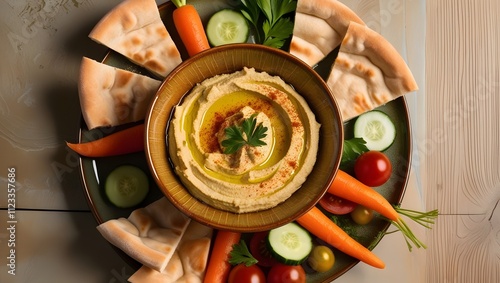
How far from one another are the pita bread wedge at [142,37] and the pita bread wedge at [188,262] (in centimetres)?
103

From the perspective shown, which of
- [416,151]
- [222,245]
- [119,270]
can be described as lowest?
[119,270]

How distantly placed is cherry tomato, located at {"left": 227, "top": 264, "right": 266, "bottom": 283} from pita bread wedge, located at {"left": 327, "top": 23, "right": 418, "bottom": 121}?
1.11m

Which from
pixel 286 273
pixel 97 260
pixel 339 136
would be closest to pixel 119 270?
pixel 97 260

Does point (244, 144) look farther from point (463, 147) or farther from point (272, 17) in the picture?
point (463, 147)

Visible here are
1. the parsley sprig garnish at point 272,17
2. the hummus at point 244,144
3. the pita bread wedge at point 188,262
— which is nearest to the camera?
the hummus at point 244,144

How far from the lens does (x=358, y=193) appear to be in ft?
11.2

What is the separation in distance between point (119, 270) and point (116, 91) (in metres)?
1.20

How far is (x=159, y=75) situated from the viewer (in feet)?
11.4

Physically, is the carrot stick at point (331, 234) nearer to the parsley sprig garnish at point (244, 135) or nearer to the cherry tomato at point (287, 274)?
the cherry tomato at point (287, 274)

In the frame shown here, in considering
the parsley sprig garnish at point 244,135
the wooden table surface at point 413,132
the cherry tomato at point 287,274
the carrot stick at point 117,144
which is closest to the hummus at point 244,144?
the parsley sprig garnish at point 244,135

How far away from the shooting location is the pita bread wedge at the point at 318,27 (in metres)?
3.47

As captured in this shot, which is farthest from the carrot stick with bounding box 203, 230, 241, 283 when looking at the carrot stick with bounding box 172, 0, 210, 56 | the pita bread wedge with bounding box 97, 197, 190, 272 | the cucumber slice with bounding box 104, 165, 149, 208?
the carrot stick with bounding box 172, 0, 210, 56

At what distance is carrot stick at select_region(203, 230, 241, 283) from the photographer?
342 cm

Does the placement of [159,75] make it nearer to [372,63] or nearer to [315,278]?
[372,63]
